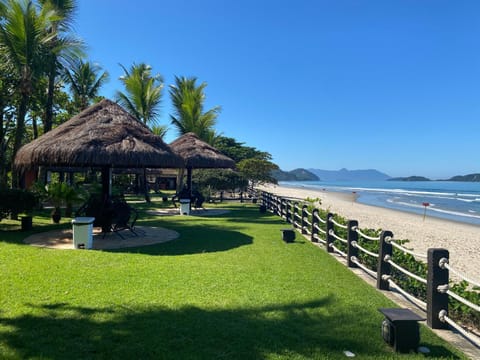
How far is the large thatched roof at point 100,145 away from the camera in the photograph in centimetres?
711

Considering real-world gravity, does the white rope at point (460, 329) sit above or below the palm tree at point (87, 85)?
below

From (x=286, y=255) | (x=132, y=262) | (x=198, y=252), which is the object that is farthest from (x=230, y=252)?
(x=132, y=262)

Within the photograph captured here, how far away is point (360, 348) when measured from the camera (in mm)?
2879

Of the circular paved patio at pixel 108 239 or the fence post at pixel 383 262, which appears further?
the circular paved patio at pixel 108 239

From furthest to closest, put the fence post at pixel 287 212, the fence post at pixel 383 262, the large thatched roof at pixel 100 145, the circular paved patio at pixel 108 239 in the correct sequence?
the fence post at pixel 287 212 → the large thatched roof at pixel 100 145 → the circular paved patio at pixel 108 239 → the fence post at pixel 383 262

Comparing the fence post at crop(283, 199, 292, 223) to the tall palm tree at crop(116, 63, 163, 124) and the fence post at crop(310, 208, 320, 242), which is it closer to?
the fence post at crop(310, 208, 320, 242)

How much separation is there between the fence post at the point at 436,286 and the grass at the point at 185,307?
18 cm

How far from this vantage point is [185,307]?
3637 mm

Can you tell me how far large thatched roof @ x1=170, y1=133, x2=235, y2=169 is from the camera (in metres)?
13.2

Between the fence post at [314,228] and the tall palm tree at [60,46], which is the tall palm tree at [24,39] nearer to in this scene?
the tall palm tree at [60,46]

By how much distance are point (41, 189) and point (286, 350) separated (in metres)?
11.0

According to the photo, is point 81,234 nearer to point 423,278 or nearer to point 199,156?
point 423,278

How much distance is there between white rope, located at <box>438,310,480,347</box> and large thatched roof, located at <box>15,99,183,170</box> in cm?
643

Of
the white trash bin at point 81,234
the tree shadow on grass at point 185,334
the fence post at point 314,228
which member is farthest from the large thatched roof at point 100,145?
the tree shadow on grass at point 185,334
